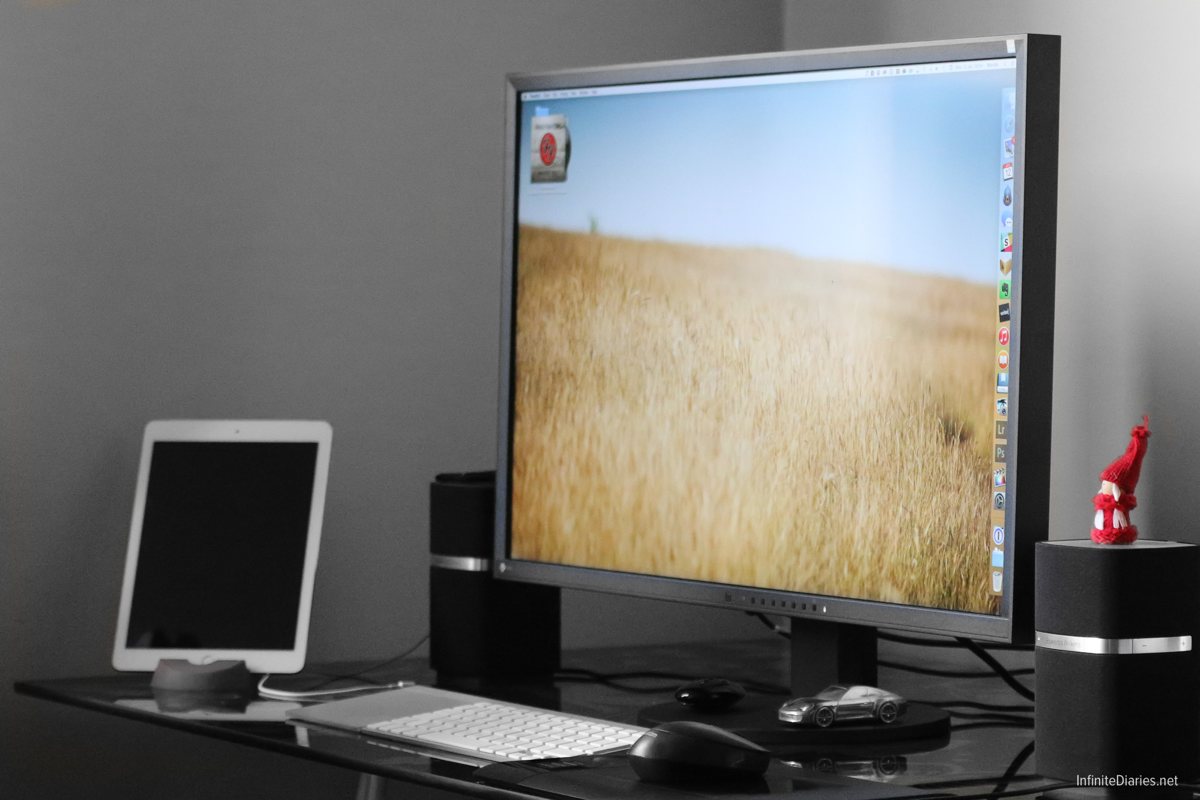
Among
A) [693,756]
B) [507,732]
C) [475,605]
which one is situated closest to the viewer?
[693,756]

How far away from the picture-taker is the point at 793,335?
135cm

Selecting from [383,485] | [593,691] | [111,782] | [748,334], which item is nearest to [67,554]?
[111,782]

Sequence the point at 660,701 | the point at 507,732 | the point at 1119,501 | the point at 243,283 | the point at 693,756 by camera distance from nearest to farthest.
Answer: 1. the point at 693,756
2. the point at 1119,501
3. the point at 507,732
4. the point at 660,701
5. the point at 243,283

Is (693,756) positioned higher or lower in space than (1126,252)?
lower

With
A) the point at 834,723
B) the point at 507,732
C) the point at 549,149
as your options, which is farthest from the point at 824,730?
the point at 549,149

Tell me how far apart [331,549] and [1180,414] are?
945 mm

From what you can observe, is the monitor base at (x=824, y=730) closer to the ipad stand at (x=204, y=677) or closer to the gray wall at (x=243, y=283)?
the ipad stand at (x=204, y=677)

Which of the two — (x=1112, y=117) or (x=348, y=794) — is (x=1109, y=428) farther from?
(x=348, y=794)

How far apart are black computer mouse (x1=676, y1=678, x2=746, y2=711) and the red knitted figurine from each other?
1.25ft

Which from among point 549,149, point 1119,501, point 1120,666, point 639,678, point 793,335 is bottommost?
point 639,678

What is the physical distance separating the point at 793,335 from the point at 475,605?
1.53 ft

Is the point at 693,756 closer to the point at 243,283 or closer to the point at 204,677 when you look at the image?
the point at 204,677

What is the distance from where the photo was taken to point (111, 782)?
1693 mm

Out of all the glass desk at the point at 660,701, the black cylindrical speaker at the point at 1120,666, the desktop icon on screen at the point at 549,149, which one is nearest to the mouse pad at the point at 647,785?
the glass desk at the point at 660,701
